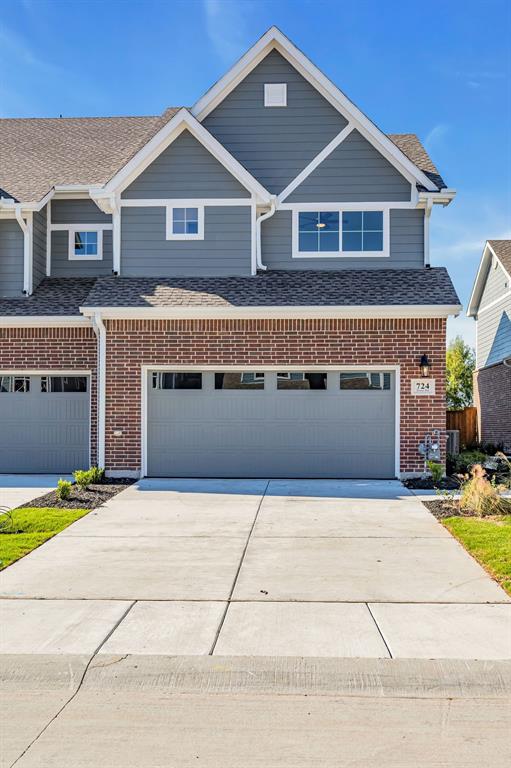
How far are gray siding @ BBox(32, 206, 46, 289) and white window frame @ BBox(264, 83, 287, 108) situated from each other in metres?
5.74

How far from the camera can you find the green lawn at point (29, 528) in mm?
7800

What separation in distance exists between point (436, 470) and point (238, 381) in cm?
420

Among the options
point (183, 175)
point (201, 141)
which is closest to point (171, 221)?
point (183, 175)

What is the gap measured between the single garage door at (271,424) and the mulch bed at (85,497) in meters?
1.21

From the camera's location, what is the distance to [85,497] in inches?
443

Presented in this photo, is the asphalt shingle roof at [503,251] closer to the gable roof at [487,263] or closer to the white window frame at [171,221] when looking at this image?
the gable roof at [487,263]

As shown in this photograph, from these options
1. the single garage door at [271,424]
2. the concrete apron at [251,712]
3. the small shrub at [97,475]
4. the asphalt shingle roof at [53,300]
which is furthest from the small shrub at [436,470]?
the concrete apron at [251,712]

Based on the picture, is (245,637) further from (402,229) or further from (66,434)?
(402,229)

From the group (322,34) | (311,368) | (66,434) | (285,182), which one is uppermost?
(322,34)

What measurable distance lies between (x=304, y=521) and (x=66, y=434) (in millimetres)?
6540

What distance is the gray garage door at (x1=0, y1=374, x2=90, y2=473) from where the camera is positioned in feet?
45.9

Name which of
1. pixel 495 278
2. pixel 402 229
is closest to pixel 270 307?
pixel 402 229

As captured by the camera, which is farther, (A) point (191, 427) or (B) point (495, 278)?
(B) point (495, 278)

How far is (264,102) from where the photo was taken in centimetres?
1505
